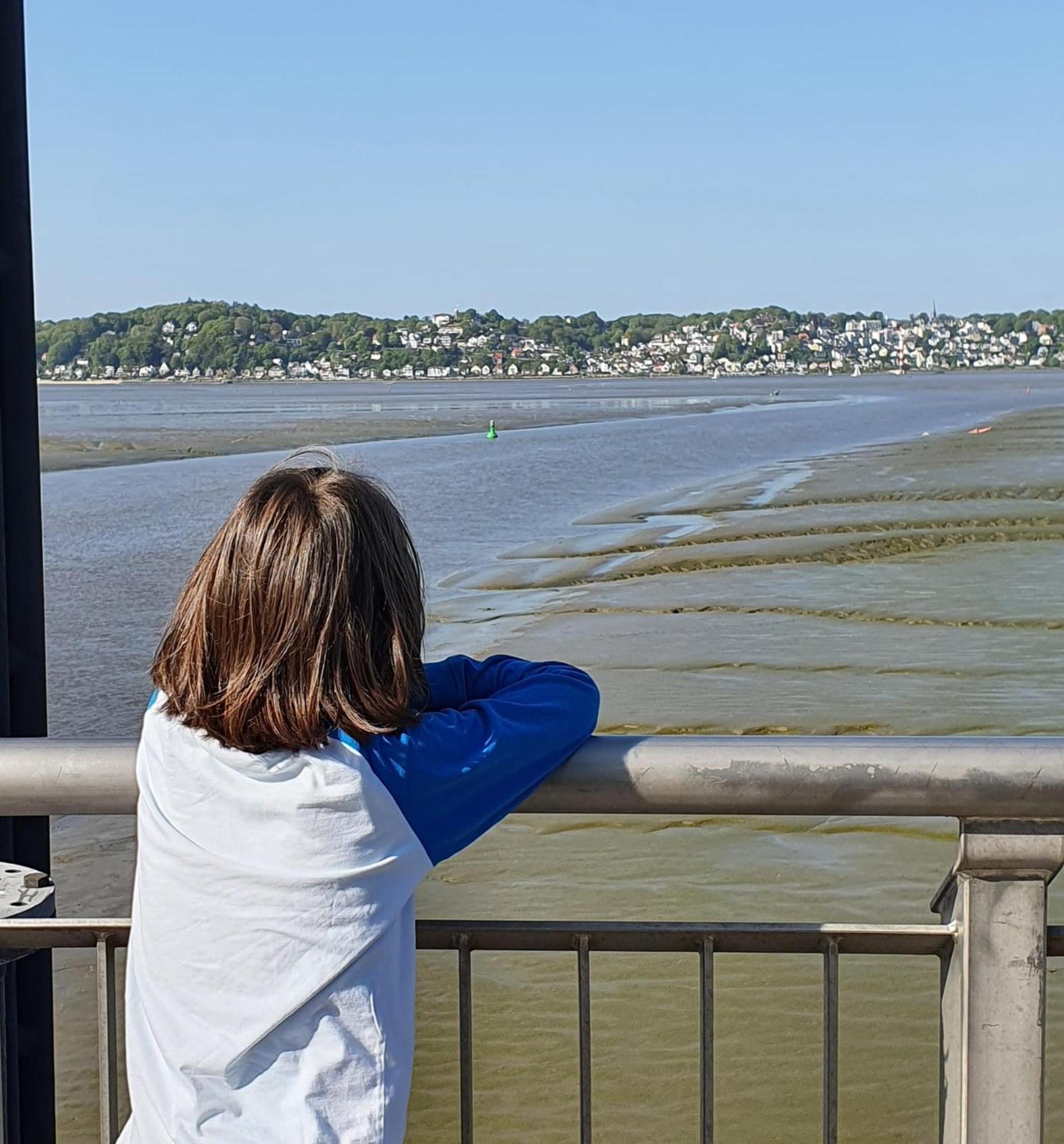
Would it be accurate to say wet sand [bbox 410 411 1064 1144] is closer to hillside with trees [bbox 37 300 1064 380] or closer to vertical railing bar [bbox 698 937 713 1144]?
vertical railing bar [bbox 698 937 713 1144]

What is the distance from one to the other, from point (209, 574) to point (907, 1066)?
3.73 meters

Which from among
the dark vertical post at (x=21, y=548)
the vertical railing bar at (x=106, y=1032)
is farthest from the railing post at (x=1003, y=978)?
the dark vertical post at (x=21, y=548)

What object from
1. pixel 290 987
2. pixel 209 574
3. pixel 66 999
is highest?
pixel 209 574

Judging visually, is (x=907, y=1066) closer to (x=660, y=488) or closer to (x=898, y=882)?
(x=898, y=882)

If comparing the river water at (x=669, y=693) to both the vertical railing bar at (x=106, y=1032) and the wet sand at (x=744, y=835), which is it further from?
the vertical railing bar at (x=106, y=1032)

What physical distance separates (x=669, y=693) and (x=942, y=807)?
341 inches

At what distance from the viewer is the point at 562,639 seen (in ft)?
42.3

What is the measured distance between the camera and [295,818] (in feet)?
5.61

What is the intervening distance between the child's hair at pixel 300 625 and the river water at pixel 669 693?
124 inches

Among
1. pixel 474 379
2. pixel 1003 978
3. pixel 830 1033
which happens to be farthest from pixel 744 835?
pixel 474 379

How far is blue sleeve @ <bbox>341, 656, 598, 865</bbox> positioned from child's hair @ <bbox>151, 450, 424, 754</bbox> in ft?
0.14

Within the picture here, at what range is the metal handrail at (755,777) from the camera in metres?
1.93

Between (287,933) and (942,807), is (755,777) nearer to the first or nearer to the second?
(942,807)

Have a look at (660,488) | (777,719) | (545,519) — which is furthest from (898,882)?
(660,488)
